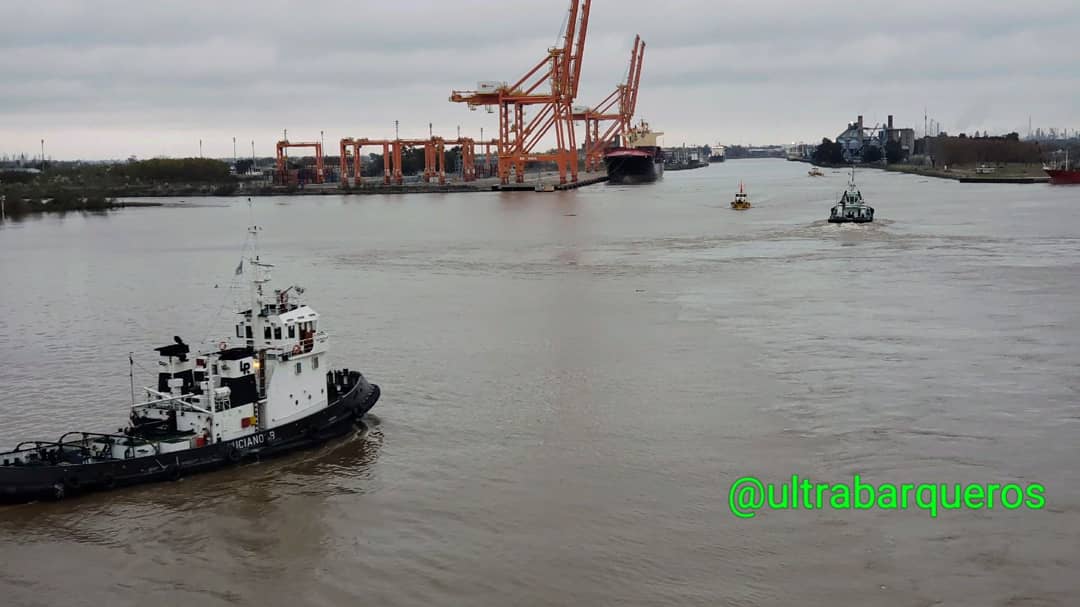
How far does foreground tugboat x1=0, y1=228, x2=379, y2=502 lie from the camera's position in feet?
36.0

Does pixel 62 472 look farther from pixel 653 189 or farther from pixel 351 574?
pixel 653 189

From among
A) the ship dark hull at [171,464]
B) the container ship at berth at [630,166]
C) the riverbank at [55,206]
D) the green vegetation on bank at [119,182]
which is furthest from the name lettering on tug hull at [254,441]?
the container ship at berth at [630,166]

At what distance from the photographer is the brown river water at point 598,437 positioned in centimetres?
890

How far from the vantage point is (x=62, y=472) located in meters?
10.8

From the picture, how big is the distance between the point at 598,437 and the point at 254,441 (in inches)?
165

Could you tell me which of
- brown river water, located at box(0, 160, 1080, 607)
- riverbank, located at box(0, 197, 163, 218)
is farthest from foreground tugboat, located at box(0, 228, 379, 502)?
riverbank, located at box(0, 197, 163, 218)

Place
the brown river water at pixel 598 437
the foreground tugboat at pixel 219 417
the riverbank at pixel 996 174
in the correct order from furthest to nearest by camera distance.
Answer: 1. the riverbank at pixel 996 174
2. the foreground tugboat at pixel 219 417
3. the brown river water at pixel 598 437

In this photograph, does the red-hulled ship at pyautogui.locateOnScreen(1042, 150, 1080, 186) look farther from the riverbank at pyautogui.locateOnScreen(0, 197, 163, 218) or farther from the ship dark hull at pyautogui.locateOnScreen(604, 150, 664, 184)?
the riverbank at pyautogui.locateOnScreen(0, 197, 163, 218)

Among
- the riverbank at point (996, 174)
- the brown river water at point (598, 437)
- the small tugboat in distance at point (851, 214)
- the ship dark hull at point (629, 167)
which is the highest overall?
the ship dark hull at point (629, 167)

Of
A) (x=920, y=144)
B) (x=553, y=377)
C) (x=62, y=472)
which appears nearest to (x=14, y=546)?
(x=62, y=472)

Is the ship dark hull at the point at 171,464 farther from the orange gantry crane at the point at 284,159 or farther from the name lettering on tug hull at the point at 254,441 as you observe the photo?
the orange gantry crane at the point at 284,159

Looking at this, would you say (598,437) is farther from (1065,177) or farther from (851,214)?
(1065,177)

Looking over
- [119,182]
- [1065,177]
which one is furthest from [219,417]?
[119,182]

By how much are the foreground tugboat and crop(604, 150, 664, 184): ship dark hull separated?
82.2 meters
